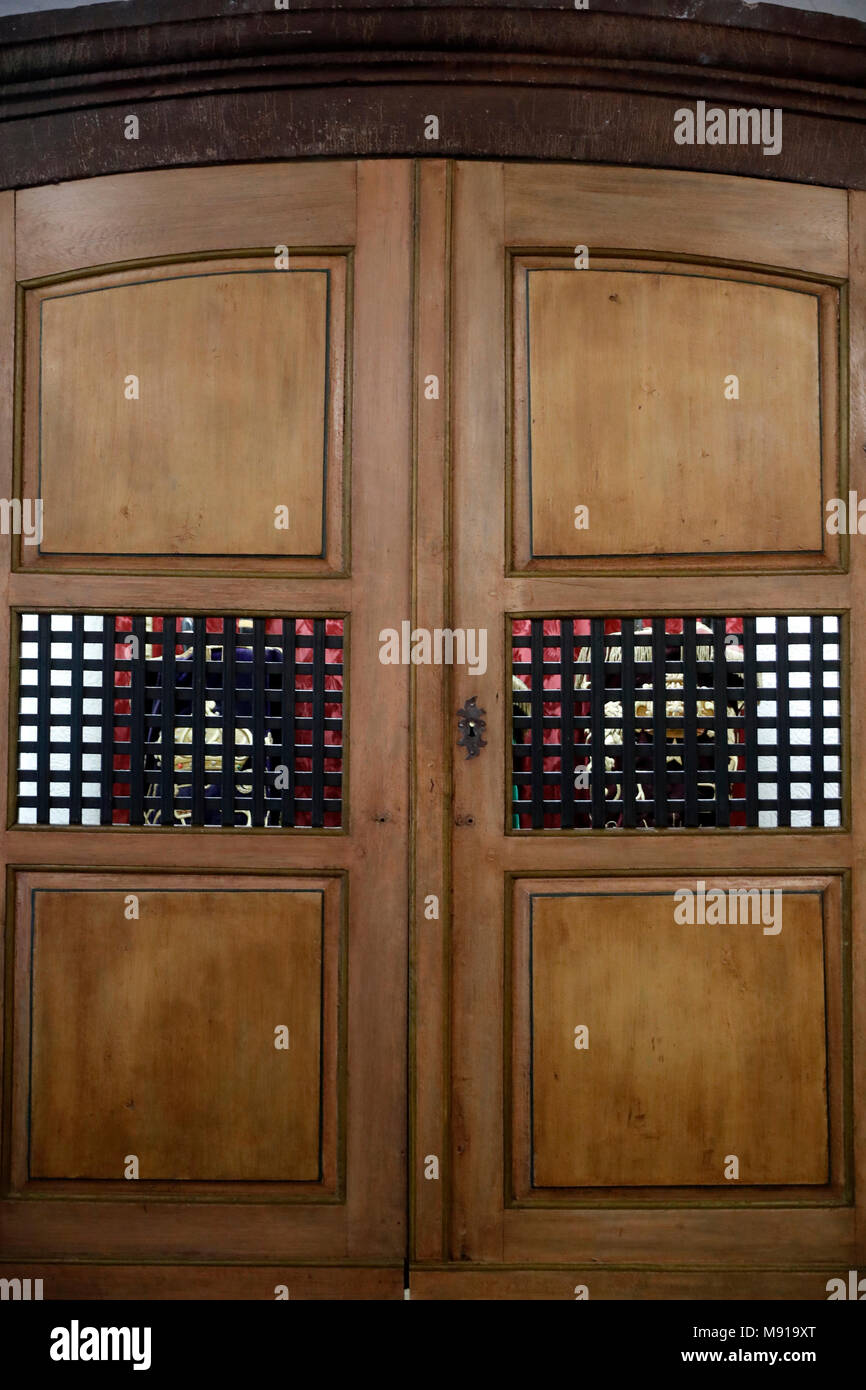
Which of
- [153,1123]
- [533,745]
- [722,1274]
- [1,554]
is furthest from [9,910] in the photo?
[722,1274]

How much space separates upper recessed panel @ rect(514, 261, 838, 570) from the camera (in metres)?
1.98

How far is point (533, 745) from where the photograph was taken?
6.56ft

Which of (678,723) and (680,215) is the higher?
(680,215)

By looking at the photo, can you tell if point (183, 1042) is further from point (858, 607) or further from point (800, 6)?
point (800, 6)

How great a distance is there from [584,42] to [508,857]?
160 cm

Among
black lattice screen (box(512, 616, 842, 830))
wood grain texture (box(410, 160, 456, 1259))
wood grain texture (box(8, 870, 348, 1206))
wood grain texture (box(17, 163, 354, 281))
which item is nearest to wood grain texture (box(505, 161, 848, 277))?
wood grain texture (box(410, 160, 456, 1259))

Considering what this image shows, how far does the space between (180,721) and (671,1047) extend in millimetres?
1176

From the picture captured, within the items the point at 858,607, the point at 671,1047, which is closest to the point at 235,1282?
the point at 671,1047

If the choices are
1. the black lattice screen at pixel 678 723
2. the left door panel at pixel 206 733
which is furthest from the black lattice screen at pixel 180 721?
the black lattice screen at pixel 678 723

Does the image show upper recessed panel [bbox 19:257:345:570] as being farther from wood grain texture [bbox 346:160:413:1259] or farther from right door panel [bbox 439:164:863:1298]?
right door panel [bbox 439:164:863:1298]

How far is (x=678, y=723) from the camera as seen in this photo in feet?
6.57

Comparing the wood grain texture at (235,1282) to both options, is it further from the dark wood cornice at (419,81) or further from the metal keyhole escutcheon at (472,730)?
the dark wood cornice at (419,81)

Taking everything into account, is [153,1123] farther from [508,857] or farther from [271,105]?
[271,105]
